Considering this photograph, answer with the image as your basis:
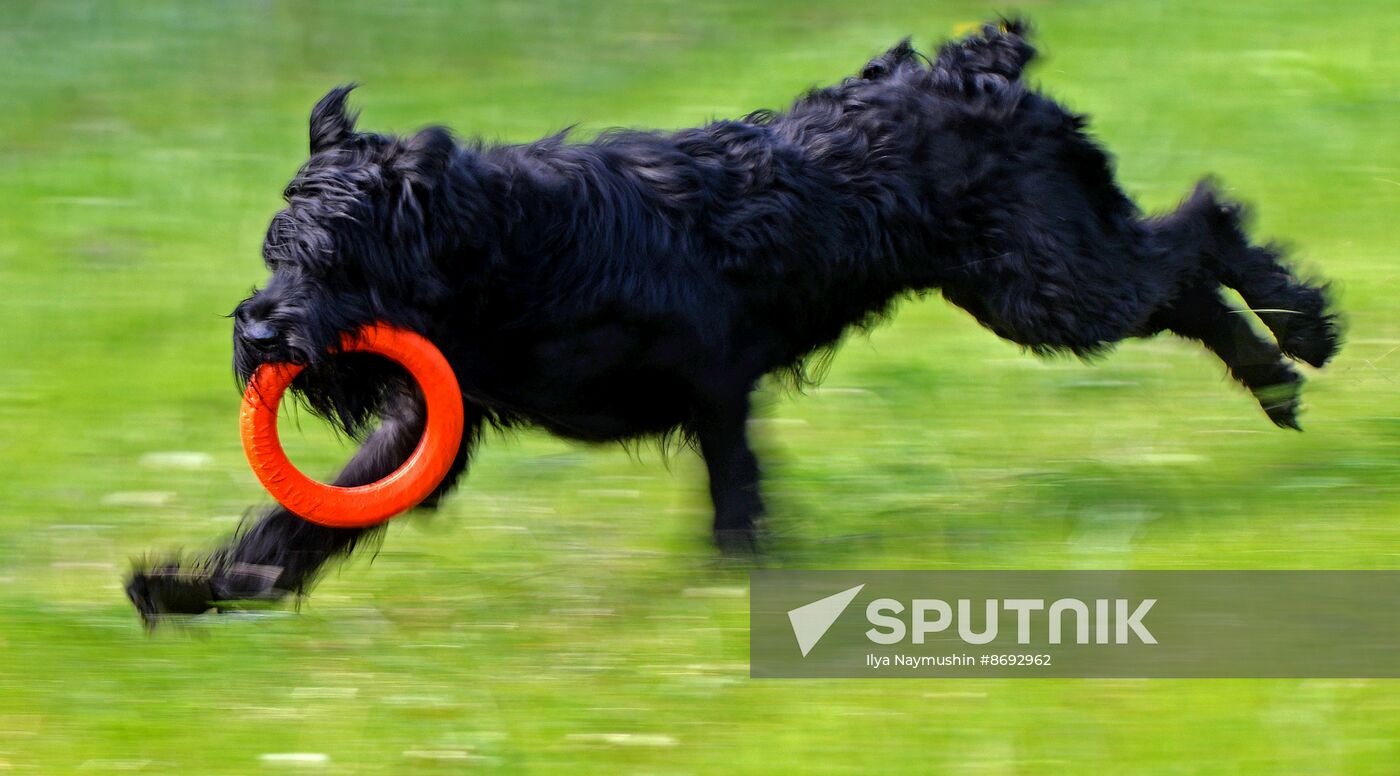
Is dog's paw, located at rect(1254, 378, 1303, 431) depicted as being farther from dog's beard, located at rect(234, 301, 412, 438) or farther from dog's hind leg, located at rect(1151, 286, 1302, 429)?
dog's beard, located at rect(234, 301, 412, 438)

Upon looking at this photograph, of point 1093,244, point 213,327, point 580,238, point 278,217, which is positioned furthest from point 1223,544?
point 213,327

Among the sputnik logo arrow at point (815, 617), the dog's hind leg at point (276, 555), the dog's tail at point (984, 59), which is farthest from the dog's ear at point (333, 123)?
the dog's tail at point (984, 59)

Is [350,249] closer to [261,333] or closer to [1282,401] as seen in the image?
[261,333]

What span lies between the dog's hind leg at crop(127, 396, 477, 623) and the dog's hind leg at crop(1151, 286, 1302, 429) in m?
2.60

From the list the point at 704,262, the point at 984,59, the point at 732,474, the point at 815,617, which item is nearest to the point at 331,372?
the point at 704,262

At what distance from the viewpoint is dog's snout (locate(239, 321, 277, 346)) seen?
4723mm

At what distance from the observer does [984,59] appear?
6.06 meters

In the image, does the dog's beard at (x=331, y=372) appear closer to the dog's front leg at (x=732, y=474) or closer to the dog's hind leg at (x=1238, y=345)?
the dog's front leg at (x=732, y=474)

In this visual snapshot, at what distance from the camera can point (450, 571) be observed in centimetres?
575

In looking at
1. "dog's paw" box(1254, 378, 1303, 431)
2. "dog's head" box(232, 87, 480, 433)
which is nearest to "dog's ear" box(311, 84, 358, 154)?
"dog's head" box(232, 87, 480, 433)

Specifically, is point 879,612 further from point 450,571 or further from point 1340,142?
point 1340,142

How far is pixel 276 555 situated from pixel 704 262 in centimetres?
153

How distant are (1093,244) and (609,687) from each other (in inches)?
90.6

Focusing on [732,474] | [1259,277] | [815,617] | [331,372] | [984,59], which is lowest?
[815,617]
